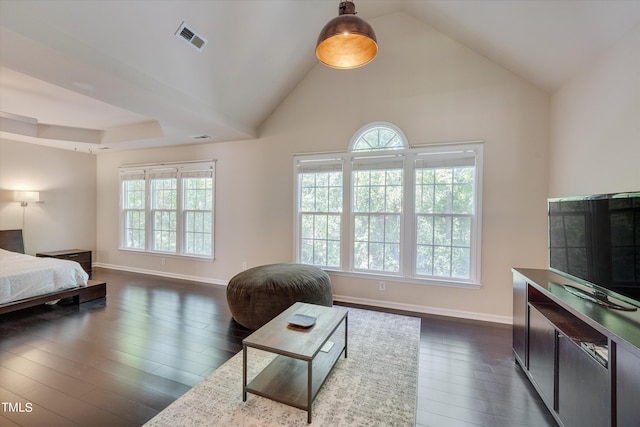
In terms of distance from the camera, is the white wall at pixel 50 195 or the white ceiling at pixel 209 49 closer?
the white ceiling at pixel 209 49

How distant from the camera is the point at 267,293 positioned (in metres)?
2.98

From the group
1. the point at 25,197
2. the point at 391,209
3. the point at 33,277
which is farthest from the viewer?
the point at 25,197

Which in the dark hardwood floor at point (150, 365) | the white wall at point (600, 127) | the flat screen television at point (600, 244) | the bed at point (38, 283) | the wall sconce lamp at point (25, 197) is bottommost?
the dark hardwood floor at point (150, 365)

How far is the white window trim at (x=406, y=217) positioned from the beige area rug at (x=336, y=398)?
122 centimetres

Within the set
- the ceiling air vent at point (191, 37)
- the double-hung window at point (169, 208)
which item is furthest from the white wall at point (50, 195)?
the ceiling air vent at point (191, 37)

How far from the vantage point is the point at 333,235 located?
4180 mm

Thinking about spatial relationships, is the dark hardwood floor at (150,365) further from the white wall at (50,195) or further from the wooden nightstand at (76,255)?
the white wall at (50,195)

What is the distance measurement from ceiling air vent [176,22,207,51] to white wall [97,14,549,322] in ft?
5.64

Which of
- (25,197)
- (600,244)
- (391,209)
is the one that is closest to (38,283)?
(25,197)

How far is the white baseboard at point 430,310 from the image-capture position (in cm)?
338

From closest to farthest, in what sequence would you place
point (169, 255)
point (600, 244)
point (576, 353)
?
point (576, 353)
point (600, 244)
point (169, 255)

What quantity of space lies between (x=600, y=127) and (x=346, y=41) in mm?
2302

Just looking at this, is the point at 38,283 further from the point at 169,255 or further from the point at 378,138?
the point at 378,138

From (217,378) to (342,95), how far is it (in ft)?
12.5
